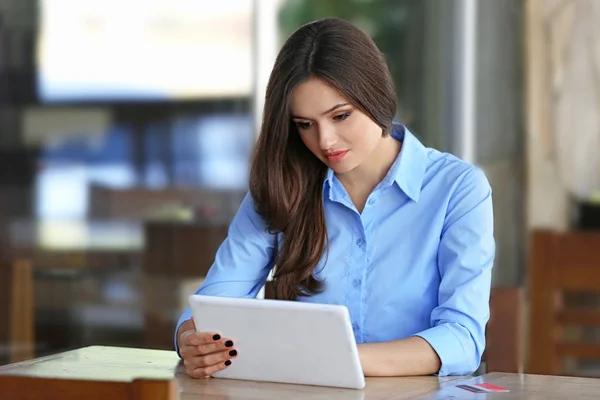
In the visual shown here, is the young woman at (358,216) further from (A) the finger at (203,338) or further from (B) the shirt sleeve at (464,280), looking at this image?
(A) the finger at (203,338)

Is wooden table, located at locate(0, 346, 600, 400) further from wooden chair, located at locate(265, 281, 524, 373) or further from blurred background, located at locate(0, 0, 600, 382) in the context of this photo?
blurred background, located at locate(0, 0, 600, 382)

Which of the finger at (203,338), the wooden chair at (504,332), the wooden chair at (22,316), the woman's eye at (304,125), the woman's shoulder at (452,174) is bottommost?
the wooden chair at (22,316)

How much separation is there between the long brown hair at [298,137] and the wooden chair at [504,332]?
34cm

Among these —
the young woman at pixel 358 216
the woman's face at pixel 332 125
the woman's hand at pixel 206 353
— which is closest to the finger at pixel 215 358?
the woman's hand at pixel 206 353

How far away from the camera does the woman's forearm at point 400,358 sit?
1708mm

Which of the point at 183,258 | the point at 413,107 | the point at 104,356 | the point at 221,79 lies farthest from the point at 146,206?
the point at 104,356

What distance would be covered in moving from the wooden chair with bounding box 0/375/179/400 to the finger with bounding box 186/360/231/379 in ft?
1.70

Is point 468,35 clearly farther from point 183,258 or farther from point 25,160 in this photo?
point 25,160

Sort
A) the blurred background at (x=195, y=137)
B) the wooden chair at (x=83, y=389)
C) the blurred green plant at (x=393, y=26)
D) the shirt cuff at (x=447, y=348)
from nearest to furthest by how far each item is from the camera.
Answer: the wooden chair at (x=83, y=389), the shirt cuff at (x=447, y=348), the blurred background at (x=195, y=137), the blurred green plant at (x=393, y=26)

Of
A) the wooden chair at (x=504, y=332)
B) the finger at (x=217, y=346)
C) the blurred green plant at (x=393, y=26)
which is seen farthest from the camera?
the blurred green plant at (x=393, y=26)

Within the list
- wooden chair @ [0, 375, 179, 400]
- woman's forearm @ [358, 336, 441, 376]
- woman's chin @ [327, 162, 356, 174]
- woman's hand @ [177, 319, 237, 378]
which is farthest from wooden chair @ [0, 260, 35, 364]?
wooden chair @ [0, 375, 179, 400]

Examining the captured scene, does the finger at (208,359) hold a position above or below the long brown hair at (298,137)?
below

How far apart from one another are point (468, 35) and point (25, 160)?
189 cm

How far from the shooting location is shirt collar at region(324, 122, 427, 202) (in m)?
1.99
